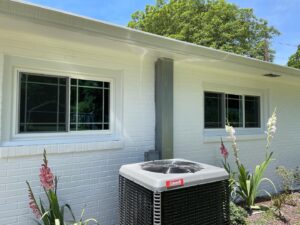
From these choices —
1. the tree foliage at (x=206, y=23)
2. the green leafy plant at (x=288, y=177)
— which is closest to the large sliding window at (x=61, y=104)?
the green leafy plant at (x=288, y=177)

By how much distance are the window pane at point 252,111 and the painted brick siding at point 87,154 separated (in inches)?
119

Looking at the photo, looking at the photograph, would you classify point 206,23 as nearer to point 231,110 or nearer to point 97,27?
point 231,110

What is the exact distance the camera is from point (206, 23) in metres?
18.8

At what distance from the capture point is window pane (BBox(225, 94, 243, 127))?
19.6ft

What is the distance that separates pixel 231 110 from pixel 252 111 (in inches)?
33.5

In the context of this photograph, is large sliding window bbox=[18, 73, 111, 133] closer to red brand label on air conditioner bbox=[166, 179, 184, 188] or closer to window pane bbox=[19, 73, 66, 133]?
window pane bbox=[19, 73, 66, 133]

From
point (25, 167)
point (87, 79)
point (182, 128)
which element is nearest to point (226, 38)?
point (182, 128)

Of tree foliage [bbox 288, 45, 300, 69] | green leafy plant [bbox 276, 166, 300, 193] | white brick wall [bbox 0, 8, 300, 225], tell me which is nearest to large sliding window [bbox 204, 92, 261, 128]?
white brick wall [bbox 0, 8, 300, 225]

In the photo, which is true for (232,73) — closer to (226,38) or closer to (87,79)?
(87,79)

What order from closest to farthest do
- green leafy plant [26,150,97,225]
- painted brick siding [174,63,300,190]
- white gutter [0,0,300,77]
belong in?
white gutter [0,0,300,77] → green leafy plant [26,150,97,225] → painted brick siding [174,63,300,190]

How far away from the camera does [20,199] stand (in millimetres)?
3275

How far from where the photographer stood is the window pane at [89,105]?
3844mm

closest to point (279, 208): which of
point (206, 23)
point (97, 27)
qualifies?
point (97, 27)

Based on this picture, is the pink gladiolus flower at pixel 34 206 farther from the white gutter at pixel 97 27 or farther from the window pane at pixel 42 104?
the white gutter at pixel 97 27
